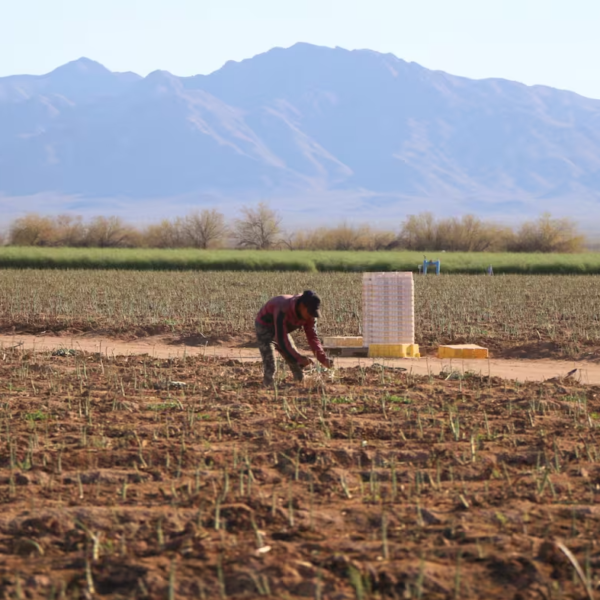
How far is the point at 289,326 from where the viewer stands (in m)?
11.0

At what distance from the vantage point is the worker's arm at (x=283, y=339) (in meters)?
10.8

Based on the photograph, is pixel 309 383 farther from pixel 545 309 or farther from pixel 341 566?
pixel 545 309

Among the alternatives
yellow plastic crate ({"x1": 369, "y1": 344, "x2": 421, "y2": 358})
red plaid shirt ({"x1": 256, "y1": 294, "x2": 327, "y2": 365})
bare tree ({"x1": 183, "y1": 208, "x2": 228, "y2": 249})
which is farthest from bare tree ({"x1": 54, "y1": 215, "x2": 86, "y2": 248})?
red plaid shirt ({"x1": 256, "y1": 294, "x2": 327, "y2": 365})

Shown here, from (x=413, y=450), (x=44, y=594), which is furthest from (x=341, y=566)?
(x=413, y=450)

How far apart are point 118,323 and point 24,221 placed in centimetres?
4311

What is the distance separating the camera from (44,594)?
209 inches

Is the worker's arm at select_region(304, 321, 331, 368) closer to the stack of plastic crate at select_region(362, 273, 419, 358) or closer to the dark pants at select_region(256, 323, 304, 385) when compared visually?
the dark pants at select_region(256, 323, 304, 385)

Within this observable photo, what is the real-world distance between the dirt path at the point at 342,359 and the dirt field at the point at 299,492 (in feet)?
7.77

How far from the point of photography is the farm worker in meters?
10.5

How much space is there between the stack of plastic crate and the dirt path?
34 centimetres

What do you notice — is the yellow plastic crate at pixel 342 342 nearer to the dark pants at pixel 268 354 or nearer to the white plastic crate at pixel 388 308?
the white plastic crate at pixel 388 308

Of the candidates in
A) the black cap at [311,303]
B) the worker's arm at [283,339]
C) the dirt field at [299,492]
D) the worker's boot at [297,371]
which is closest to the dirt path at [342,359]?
the worker's boot at [297,371]

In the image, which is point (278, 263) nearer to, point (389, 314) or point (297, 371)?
point (389, 314)

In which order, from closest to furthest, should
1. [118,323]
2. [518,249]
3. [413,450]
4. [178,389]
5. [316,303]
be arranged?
[413,450]
[316,303]
[178,389]
[118,323]
[518,249]
